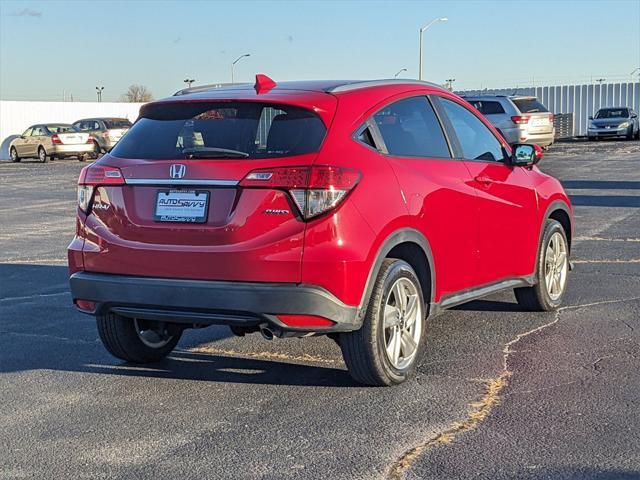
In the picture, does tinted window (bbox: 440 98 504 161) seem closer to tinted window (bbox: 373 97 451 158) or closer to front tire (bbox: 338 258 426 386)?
tinted window (bbox: 373 97 451 158)

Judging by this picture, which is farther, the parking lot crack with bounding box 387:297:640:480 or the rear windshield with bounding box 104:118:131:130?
the rear windshield with bounding box 104:118:131:130

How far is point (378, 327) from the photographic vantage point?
17.6 ft

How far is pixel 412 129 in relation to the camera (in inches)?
240

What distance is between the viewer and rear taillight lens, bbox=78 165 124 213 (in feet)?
18.1

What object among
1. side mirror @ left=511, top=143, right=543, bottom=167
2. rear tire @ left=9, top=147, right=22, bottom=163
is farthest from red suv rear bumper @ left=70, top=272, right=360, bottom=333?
rear tire @ left=9, top=147, right=22, bottom=163

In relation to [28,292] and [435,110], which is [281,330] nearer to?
[435,110]

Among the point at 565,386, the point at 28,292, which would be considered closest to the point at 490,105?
the point at 28,292

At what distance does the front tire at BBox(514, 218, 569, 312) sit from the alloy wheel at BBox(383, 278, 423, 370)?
1.89 m

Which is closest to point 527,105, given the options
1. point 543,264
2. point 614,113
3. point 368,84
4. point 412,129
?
point 614,113

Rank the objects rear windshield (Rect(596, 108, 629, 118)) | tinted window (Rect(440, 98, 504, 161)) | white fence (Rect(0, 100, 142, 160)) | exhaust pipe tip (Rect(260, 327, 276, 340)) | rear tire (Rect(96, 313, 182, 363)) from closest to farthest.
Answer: exhaust pipe tip (Rect(260, 327, 276, 340)) → rear tire (Rect(96, 313, 182, 363)) → tinted window (Rect(440, 98, 504, 161)) → rear windshield (Rect(596, 108, 629, 118)) → white fence (Rect(0, 100, 142, 160))

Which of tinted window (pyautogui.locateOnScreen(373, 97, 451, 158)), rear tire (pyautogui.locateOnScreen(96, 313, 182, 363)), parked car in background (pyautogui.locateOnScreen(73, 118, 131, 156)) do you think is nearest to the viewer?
tinted window (pyautogui.locateOnScreen(373, 97, 451, 158))

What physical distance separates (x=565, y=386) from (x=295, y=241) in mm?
1741

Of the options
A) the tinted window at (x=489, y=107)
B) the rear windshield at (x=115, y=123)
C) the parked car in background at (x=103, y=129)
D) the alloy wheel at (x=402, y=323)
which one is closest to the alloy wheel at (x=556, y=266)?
the alloy wheel at (x=402, y=323)

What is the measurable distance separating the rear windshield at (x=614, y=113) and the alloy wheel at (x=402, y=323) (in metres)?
42.0
